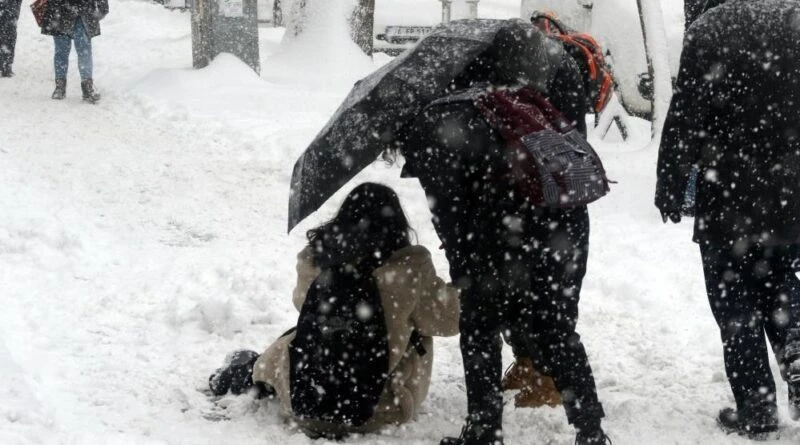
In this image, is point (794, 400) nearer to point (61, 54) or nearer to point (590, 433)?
point (590, 433)

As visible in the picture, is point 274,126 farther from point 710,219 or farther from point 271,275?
point 710,219

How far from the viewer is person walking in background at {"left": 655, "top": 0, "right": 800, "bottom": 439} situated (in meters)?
3.77

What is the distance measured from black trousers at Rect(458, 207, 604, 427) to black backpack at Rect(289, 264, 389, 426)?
1.26ft

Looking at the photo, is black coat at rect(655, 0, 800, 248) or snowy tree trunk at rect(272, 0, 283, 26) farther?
snowy tree trunk at rect(272, 0, 283, 26)

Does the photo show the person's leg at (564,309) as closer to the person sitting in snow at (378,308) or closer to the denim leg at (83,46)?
the person sitting in snow at (378,308)

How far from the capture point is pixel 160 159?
8516 millimetres

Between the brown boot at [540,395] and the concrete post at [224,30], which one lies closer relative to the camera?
the brown boot at [540,395]

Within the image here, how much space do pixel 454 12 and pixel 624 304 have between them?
35.7 feet

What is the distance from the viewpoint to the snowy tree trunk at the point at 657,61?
8555 mm

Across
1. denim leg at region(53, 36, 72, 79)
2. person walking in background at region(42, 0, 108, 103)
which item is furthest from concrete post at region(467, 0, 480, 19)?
denim leg at region(53, 36, 72, 79)

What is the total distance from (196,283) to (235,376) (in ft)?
4.89

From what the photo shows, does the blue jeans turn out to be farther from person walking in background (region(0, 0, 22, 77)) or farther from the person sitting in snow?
the person sitting in snow

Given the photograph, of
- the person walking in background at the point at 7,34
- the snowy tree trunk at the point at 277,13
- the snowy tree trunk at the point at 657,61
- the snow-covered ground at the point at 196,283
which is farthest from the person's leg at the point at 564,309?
the snowy tree trunk at the point at 277,13

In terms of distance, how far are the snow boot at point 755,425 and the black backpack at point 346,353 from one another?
4.54 ft
